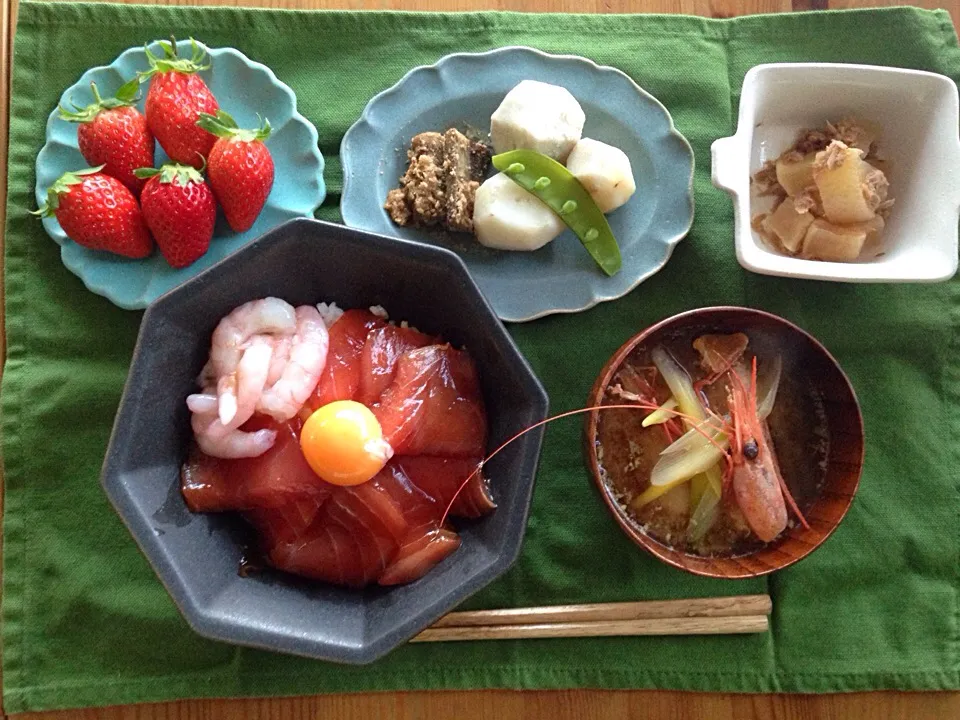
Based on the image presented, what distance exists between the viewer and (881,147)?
158cm

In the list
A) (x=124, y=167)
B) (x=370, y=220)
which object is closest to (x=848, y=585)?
(x=370, y=220)

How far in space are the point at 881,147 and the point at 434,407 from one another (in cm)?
111

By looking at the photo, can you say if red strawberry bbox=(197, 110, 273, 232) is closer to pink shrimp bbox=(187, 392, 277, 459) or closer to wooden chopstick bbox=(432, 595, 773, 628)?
pink shrimp bbox=(187, 392, 277, 459)

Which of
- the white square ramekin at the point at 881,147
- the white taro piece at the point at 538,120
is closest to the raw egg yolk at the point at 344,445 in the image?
the white taro piece at the point at 538,120

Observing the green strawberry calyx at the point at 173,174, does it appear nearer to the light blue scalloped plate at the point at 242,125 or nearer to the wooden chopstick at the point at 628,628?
the light blue scalloped plate at the point at 242,125

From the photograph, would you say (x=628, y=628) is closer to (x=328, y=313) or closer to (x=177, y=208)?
(x=328, y=313)

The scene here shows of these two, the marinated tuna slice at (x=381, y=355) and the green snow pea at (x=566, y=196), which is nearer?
the marinated tuna slice at (x=381, y=355)

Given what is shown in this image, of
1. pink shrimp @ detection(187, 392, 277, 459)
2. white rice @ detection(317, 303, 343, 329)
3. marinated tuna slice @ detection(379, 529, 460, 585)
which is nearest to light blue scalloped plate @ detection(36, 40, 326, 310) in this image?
white rice @ detection(317, 303, 343, 329)

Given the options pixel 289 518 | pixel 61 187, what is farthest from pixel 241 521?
pixel 61 187

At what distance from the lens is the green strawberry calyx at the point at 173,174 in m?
1.37

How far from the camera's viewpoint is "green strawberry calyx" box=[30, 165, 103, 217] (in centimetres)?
137

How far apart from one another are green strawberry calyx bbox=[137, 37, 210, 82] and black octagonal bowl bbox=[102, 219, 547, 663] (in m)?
0.48

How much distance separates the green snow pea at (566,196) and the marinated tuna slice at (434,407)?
37 cm

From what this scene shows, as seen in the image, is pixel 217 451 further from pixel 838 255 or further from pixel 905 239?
pixel 905 239
